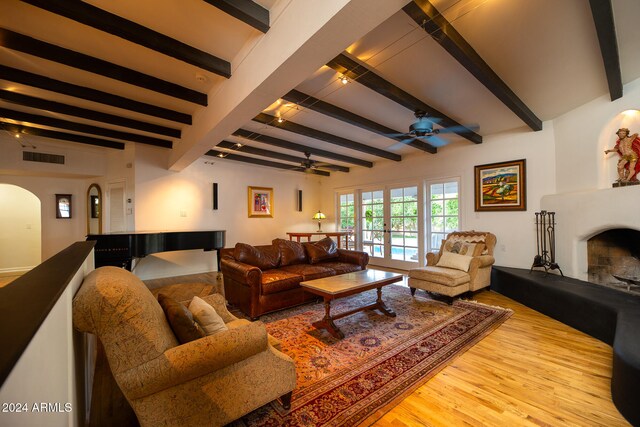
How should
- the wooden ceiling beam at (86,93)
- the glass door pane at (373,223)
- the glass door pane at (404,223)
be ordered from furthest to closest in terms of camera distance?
the glass door pane at (373,223)
the glass door pane at (404,223)
the wooden ceiling beam at (86,93)

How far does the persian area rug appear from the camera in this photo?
5.65ft

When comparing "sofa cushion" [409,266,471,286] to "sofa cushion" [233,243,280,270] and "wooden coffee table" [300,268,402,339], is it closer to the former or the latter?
"wooden coffee table" [300,268,402,339]

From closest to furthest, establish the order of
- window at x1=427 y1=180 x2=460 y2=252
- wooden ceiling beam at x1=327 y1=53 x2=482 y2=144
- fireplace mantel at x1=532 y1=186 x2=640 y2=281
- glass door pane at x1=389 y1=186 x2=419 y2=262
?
wooden ceiling beam at x1=327 y1=53 x2=482 y2=144 < fireplace mantel at x1=532 y1=186 x2=640 y2=281 < window at x1=427 y1=180 x2=460 y2=252 < glass door pane at x1=389 y1=186 x2=419 y2=262

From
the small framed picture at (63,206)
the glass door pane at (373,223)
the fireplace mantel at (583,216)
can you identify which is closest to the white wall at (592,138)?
the fireplace mantel at (583,216)

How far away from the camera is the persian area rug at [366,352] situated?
5.65ft

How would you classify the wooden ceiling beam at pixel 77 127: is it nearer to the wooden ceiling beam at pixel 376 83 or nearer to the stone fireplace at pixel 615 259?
the wooden ceiling beam at pixel 376 83

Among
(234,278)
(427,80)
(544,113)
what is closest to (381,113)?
(427,80)

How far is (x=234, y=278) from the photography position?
11.5ft

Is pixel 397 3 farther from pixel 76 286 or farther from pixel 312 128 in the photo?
pixel 312 128

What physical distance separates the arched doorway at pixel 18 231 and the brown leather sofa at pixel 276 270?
553 centimetres

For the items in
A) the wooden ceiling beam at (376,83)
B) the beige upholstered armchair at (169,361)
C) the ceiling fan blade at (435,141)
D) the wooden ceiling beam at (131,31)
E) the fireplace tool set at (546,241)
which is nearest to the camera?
the beige upholstered armchair at (169,361)

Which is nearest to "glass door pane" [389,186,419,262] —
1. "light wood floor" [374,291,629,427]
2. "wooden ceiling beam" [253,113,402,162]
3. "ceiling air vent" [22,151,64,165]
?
"wooden ceiling beam" [253,113,402,162]

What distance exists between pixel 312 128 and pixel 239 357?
3.61m

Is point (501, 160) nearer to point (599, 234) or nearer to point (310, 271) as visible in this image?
point (599, 234)
